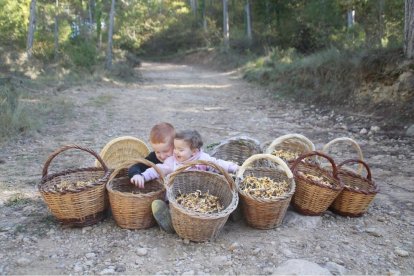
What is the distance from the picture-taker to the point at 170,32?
39.2 meters

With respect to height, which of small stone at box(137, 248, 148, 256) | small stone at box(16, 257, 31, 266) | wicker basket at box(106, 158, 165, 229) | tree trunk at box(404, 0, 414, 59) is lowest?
small stone at box(137, 248, 148, 256)

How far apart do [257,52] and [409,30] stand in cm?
1715

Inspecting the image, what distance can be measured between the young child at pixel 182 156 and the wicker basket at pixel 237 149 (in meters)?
0.74

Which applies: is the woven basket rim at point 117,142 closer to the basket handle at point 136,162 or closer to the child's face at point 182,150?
the basket handle at point 136,162

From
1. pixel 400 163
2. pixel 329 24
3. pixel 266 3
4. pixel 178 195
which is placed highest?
pixel 266 3

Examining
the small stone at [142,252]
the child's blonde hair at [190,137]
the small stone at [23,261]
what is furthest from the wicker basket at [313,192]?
the small stone at [23,261]

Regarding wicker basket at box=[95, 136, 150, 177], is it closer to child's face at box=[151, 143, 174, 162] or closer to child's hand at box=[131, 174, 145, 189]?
child's face at box=[151, 143, 174, 162]

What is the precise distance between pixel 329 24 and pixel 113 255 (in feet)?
58.0

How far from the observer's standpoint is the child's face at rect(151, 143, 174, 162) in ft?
13.4

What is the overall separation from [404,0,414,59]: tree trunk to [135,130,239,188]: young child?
19.5 feet

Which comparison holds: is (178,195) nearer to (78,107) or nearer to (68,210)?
(68,210)

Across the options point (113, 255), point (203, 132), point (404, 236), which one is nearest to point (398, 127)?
point (203, 132)

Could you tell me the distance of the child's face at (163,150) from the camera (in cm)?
407

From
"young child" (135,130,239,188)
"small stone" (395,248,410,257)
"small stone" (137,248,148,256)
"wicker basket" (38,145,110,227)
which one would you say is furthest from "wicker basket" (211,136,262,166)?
"small stone" (395,248,410,257)
